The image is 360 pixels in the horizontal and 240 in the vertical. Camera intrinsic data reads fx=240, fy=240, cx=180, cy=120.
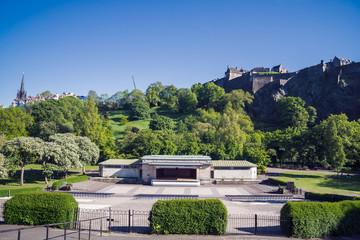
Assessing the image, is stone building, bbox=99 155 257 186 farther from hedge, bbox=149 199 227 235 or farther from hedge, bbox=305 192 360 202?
hedge, bbox=149 199 227 235

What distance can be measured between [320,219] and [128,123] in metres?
75.2

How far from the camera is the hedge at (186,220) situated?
1369 centimetres

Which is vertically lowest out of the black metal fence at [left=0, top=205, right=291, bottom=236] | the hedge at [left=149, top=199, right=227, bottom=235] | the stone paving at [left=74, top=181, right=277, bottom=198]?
the stone paving at [left=74, top=181, right=277, bottom=198]

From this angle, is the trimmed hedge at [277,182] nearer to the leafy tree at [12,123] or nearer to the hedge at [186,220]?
the hedge at [186,220]

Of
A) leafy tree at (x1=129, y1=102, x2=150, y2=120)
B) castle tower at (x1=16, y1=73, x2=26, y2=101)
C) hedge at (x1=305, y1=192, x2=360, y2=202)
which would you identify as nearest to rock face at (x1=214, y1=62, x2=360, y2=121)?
leafy tree at (x1=129, y1=102, x2=150, y2=120)

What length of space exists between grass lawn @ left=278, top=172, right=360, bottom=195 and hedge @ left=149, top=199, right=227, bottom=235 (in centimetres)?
2201

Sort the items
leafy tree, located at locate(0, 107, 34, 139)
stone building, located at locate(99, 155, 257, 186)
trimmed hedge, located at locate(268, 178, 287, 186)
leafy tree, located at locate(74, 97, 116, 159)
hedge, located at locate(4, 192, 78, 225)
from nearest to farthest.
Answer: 1. hedge, located at locate(4, 192, 78, 225)
2. trimmed hedge, located at locate(268, 178, 287, 186)
3. stone building, located at locate(99, 155, 257, 186)
4. leafy tree, located at locate(74, 97, 116, 159)
5. leafy tree, located at locate(0, 107, 34, 139)

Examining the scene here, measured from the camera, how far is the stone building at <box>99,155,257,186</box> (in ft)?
126

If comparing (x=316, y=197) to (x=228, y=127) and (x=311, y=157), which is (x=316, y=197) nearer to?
(x=311, y=157)

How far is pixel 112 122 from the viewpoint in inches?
3386

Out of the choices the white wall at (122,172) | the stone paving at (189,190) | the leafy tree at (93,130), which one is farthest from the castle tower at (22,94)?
the stone paving at (189,190)

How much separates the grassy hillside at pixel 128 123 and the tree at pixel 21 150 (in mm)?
37279

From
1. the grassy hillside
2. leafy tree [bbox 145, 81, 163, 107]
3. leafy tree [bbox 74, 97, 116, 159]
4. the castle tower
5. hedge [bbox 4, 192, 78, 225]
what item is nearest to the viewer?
hedge [bbox 4, 192, 78, 225]

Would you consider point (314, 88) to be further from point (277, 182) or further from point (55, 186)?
point (55, 186)
